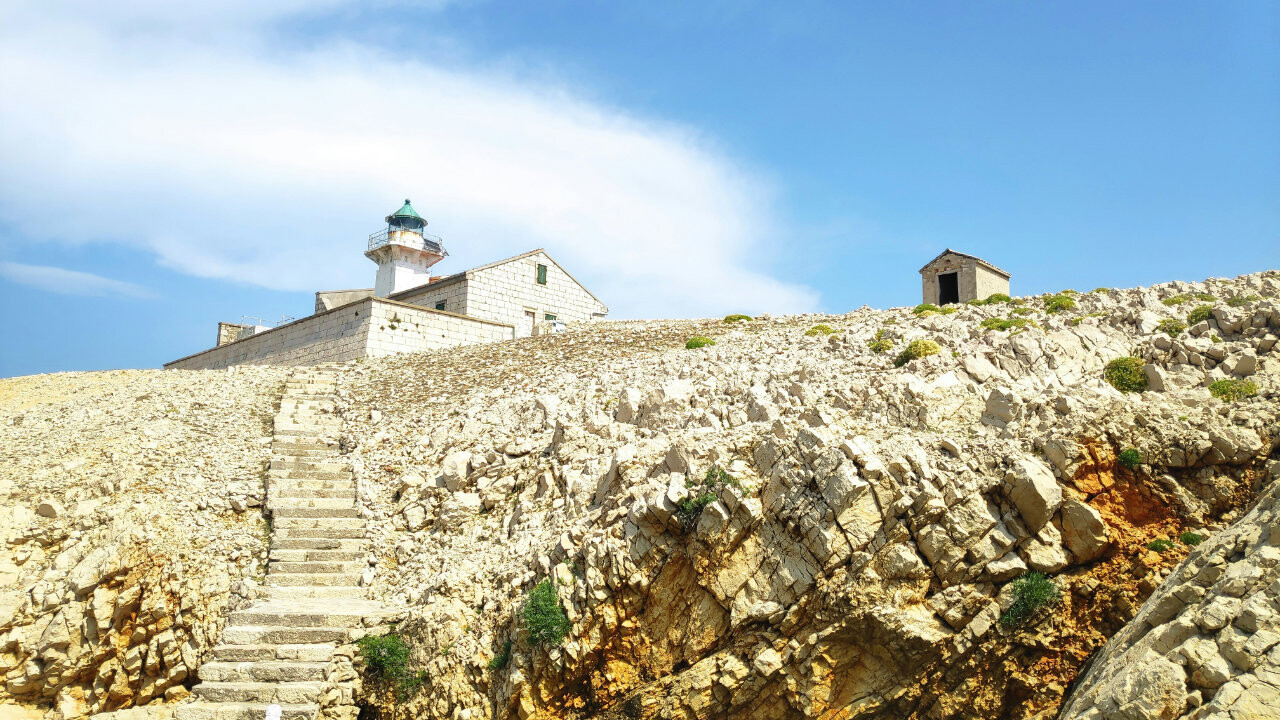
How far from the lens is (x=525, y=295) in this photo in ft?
139

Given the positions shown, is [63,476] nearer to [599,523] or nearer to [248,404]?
[248,404]

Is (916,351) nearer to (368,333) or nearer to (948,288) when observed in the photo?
(948,288)

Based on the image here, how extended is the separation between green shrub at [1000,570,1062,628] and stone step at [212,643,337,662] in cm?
1241

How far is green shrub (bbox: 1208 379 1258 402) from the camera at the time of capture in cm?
1619

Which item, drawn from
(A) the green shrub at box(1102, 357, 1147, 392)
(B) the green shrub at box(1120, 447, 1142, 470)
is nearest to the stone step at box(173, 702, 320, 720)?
(B) the green shrub at box(1120, 447, 1142, 470)

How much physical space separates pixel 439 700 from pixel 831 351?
13.8 meters

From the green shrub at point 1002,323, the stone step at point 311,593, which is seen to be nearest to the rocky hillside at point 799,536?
→ the stone step at point 311,593

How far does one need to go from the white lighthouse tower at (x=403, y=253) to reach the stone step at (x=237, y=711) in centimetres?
3821

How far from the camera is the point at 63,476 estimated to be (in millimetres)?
20688

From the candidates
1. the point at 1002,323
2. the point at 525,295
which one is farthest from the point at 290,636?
the point at 525,295

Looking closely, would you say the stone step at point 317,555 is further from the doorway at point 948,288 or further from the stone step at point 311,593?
the doorway at point 948,288

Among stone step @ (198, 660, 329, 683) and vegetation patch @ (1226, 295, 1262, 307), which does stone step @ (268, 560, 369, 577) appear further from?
vegetation patch @ (1226, 295, 1262, 307)

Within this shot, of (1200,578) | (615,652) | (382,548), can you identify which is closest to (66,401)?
(382,548)

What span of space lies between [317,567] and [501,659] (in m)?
5.60
